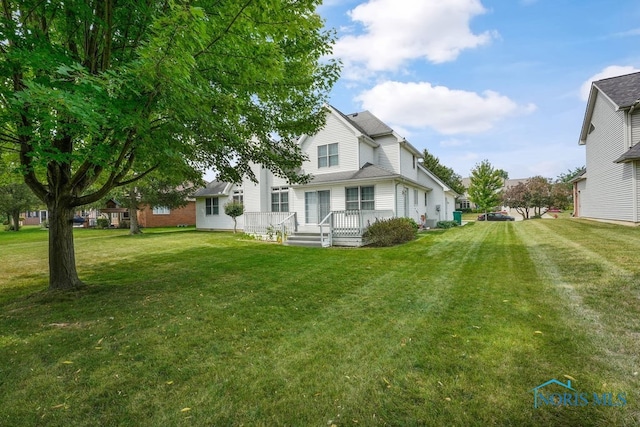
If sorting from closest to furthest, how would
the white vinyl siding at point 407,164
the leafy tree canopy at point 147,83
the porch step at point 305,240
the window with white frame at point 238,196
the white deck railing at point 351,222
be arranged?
1. the leafy tree canopy at point 147,83
2. the white deck railing at point 351,222
3. the porch step at point 305,240
4. the white vinyl siding at point 407,164
5. the window with white frame at point 238,196

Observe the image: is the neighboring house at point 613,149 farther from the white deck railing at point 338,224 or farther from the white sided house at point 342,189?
the white deck railing at point 338,224

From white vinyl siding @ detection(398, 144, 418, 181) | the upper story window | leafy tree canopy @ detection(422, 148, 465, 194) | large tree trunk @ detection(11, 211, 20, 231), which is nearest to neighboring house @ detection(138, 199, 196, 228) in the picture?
large tree trunk @ detection(11, 211, 20, 231)

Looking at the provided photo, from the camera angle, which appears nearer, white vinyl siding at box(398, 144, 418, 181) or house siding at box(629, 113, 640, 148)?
house siding at box(629, 113, 640, 148)

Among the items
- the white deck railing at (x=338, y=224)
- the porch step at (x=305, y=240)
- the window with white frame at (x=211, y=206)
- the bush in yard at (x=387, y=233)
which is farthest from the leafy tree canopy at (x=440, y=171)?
the porch step at (x=305, y=240)

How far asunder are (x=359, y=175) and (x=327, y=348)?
1300cm

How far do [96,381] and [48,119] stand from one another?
10.6ft

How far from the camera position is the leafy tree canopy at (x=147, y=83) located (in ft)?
12.2

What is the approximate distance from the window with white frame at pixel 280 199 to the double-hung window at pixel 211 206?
7.58 metres

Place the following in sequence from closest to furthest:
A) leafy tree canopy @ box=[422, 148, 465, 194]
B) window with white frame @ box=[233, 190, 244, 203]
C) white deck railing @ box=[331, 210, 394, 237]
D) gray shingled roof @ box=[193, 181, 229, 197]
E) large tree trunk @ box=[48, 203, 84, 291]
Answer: large tree trunk @ box=[48, 203, 84, 291]
white deck railing @ box=[331, 210, 394, 237]
window with white frame @ box=[233, 190, 244, 203]
gray shingled roof @ box=[193, 181, 229, 197]
leafy tree canopy @ box=[422, 148, 465, 194]

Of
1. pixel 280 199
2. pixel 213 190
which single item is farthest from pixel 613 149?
pixel 213 190

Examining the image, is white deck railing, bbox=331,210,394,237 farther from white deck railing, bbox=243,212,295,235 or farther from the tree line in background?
the tree line in background

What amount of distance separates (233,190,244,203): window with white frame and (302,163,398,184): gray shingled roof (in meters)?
8.36

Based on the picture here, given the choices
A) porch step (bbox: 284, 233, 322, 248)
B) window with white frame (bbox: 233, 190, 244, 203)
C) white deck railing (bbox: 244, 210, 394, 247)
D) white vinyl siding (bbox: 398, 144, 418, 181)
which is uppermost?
white vinyl siding (bbox: 398, 144, 418, 181)

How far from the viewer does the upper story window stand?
17.8 metres
